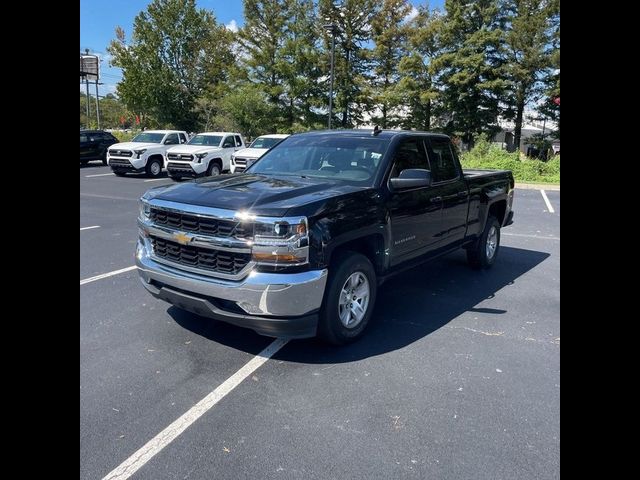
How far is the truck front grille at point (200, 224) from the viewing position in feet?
11.9

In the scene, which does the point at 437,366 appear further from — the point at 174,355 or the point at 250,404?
the point at 174,355

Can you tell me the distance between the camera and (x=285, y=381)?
11.8 ft

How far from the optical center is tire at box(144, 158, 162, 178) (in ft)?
66.7

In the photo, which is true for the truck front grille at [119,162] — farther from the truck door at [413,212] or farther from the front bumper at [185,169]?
the truck door at [413,212]

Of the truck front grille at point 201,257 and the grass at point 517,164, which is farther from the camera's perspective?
the grass at point 517,164

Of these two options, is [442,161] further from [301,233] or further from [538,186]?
[538,186]

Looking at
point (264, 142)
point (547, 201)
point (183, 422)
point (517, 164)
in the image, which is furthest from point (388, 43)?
point (183, 422)

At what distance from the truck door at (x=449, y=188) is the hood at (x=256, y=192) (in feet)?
5.23

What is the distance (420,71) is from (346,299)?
34.5m

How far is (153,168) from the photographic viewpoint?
67.5 feet

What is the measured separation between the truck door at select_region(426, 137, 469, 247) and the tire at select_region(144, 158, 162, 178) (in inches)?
658

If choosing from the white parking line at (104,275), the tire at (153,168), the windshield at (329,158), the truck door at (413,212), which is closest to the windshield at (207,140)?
the tire at (153,168)

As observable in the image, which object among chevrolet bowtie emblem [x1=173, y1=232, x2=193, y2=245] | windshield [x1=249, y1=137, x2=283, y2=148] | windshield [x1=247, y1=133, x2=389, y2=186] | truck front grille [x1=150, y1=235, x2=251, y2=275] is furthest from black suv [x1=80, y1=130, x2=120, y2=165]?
chevrolet bowtie emblem [x1=173, y1=232, x2=193, y2=245]

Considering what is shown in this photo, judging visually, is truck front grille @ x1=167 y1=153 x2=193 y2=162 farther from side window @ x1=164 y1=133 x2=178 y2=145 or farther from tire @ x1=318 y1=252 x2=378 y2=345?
tire @ x1=318 y1=252 x2=378 y2=345
